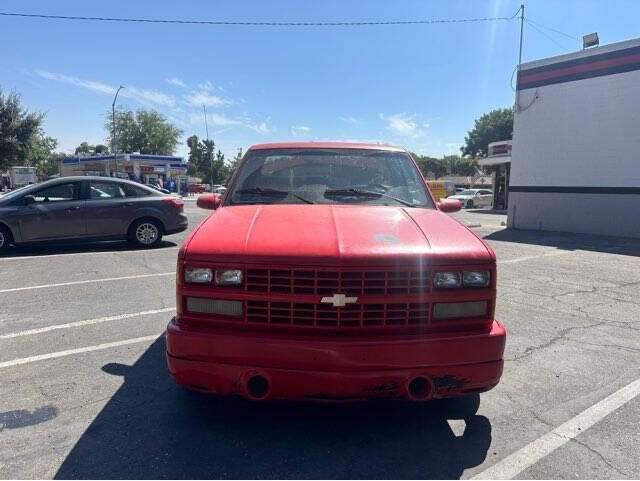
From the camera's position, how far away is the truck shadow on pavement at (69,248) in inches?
362

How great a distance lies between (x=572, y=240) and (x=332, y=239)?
1216 centimetres

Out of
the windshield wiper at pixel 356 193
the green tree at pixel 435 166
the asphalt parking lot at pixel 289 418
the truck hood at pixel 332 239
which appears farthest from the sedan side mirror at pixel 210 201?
the green tree at pixel 435 166

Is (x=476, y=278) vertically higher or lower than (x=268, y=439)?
higher

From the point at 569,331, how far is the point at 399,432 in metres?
3.00

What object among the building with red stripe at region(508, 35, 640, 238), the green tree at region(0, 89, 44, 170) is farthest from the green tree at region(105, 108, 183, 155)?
the building with red stripe at region(508, 35, 640, 238)

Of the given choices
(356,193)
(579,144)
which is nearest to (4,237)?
(356,193)

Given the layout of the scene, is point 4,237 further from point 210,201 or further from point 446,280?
point 446,280

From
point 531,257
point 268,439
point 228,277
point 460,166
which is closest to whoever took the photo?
point 228,277

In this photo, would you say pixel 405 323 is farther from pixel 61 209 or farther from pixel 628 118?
pixel 628 118

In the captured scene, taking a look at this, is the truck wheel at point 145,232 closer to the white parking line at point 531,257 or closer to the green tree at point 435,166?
the white parking line at point 531,257

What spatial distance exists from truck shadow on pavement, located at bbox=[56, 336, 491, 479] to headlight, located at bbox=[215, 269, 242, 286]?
3.07ft

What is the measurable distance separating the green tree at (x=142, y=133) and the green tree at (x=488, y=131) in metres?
44.1

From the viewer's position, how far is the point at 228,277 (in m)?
2.62

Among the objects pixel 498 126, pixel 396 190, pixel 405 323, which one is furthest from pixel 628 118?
pixel 498 126
